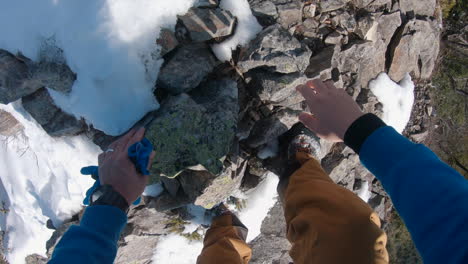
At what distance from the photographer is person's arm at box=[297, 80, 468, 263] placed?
1444mm

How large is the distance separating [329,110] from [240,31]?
1.24 m

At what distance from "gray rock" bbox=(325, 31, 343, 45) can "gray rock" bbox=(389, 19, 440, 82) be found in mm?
1121

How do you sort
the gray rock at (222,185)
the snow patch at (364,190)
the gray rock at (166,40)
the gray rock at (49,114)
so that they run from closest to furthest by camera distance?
the gray rock at (166,40) < the gray rock at (49,114) < the gray rock at (222,185) < the snow patch at (364,190)

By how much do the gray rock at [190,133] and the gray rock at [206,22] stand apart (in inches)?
23.6

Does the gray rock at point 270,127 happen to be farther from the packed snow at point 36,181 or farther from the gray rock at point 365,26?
the packed snow at point 36,181

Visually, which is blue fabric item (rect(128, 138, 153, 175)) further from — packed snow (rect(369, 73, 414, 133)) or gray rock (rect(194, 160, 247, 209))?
packed snow (rect(369, 73, 414, 133))

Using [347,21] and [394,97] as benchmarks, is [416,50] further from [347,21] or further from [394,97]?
[347,21]

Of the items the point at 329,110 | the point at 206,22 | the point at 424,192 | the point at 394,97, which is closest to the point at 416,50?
the point at 394,97

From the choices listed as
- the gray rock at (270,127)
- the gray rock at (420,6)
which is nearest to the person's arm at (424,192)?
the gray rock at (270,127)

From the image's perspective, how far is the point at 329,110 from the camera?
2.56 metres

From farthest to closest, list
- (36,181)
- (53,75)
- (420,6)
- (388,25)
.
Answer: (420,6) < (388,25) < (36,181) < (53,75)

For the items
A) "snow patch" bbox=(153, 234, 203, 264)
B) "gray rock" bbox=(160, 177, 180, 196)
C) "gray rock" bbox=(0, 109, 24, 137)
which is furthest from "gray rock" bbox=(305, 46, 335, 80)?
"gray rock" bbox=(0, 109, 24, 137)

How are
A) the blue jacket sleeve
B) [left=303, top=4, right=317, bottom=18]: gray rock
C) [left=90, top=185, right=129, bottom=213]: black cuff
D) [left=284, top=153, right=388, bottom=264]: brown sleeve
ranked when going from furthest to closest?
[left=303, top=4, right=317, bottom=18]: gray rock
[left=90, top=185, right=129, bottom=213]: black cuff
[left=284, top=153, right=388, bottom=264]: brown sleeve
the blue jacket sleeve

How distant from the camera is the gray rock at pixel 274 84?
3131 mm
